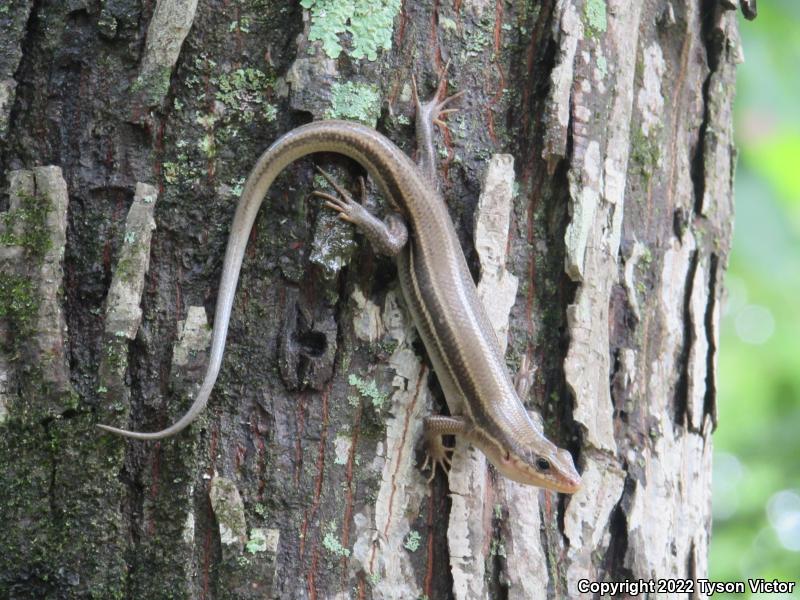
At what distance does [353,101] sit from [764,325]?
3.80 m

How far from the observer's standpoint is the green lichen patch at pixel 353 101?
2.33 metres

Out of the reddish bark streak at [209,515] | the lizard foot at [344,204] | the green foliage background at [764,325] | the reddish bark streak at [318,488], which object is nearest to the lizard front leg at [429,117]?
the lizard foot at [344,204]

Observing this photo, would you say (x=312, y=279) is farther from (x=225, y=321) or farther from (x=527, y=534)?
(x=527, y=534)

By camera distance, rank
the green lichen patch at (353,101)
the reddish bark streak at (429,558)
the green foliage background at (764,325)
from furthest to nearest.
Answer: the green foliage background at (764,325), the green lichen patch at (353,101), the reddish bark streak at (429,558)

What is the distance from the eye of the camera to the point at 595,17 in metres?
2.52

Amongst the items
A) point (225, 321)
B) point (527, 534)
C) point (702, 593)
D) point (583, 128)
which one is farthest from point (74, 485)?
point (702, 593)

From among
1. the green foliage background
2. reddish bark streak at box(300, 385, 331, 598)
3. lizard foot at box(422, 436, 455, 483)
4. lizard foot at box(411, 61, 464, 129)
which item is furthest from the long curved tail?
the green foliage background

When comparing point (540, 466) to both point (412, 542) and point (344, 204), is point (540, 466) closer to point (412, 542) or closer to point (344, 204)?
point (412, 542)

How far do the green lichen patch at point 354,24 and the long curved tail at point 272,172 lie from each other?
0.21m

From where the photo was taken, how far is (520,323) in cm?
247

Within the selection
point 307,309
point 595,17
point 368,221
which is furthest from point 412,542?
point 595,17

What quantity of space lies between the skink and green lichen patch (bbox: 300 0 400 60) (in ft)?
0.67

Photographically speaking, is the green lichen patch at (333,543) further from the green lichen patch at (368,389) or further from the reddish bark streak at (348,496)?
the green lichen patch at (368,389)

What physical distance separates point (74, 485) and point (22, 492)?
131 mm
